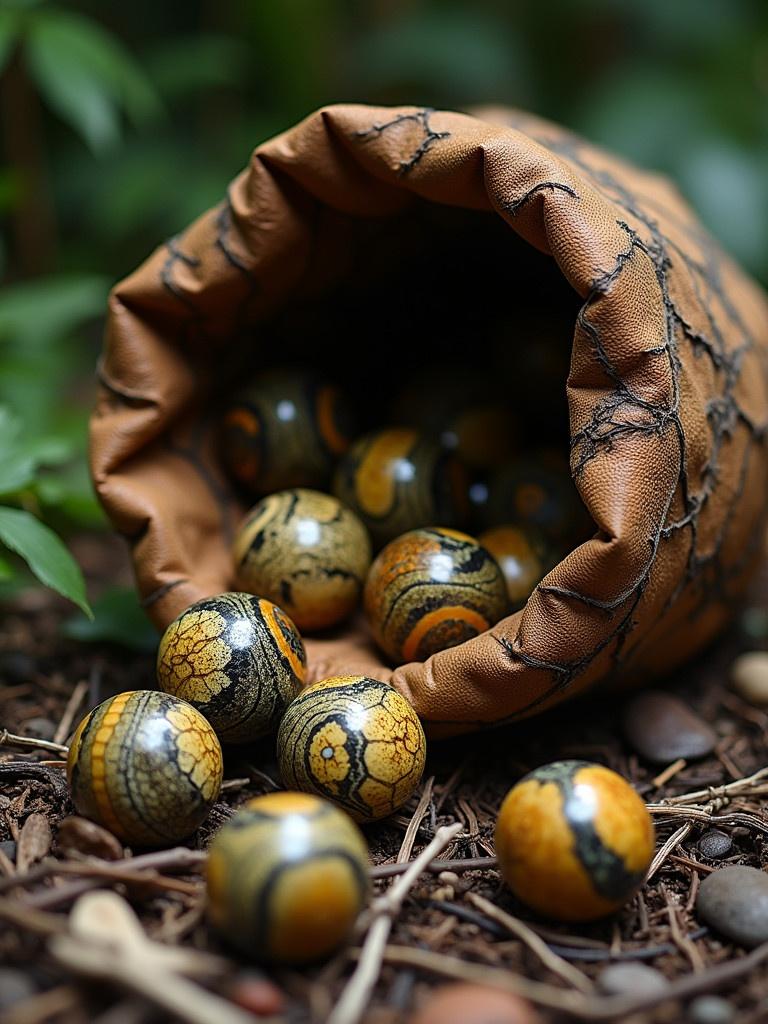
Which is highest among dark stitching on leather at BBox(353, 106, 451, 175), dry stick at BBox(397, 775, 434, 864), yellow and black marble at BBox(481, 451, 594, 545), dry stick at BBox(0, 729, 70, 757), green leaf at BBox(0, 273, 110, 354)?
dark stitching on leather at BBox(353, 106, 451, 175)

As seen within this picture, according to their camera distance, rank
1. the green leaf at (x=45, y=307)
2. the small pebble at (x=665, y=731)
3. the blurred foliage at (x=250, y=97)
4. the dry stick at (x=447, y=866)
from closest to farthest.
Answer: the dry stick at (x=447, y=866) → the small pebble at (x=665, y=731) → the green leaf at (x=45, y=307) → the blurred foliage at (x=250, y=97)

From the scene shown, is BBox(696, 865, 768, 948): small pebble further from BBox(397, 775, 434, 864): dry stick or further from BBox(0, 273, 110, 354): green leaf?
BBox(0, 273, 110, 354): green leaf

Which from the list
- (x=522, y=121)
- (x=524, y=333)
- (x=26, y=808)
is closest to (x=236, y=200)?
(x=524, y=333)

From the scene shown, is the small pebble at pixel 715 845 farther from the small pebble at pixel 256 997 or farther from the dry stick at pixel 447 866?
the small pebble at pixel 256 997

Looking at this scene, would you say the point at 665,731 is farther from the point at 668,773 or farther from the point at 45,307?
the point at 45,307

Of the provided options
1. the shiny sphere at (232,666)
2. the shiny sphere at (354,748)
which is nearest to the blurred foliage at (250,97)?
the shiny sphere at (232,666)

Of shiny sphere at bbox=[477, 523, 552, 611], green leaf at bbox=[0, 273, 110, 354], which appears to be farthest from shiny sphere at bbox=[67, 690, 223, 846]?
green leaf at bbox=[0, 273, 110, 354]
